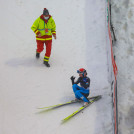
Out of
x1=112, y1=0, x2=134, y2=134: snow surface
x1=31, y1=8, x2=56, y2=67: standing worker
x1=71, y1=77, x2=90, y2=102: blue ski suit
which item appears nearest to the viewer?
x1=112, y1=0, x2=134, y2=134: snow surface

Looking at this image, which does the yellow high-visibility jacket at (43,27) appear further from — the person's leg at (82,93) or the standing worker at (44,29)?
the person's leg at (82,93)

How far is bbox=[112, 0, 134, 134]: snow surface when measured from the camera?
231 inches

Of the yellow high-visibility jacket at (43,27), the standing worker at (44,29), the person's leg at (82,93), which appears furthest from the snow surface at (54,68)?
the yellow high-visibility jacket at (43,27)

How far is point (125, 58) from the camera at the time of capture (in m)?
7.79

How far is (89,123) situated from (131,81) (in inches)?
68.7

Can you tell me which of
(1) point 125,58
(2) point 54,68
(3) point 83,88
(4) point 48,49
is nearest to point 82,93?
(3) point 83,88

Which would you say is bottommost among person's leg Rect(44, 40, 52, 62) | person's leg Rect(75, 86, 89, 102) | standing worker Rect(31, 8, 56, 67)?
person's leg Rect(75, 86, 89, 102)

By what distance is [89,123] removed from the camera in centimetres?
583

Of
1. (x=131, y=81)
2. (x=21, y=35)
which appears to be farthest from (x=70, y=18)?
(x=131, y=81)

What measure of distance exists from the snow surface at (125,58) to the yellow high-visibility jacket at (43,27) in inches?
74.4

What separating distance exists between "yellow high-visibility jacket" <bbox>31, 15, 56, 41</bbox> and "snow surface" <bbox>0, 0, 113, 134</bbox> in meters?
0.82

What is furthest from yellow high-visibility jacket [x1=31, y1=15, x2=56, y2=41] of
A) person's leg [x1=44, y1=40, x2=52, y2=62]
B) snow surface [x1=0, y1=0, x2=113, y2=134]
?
snow surface [x1=0, y1=0, x2=113, y2=134]

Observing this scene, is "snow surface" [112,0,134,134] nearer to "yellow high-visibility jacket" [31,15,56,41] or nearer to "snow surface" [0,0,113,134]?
"snow surface" [0,0,113,134]

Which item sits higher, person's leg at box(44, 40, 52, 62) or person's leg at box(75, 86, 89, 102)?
person's leg at box(44, 40, 52, 62)
